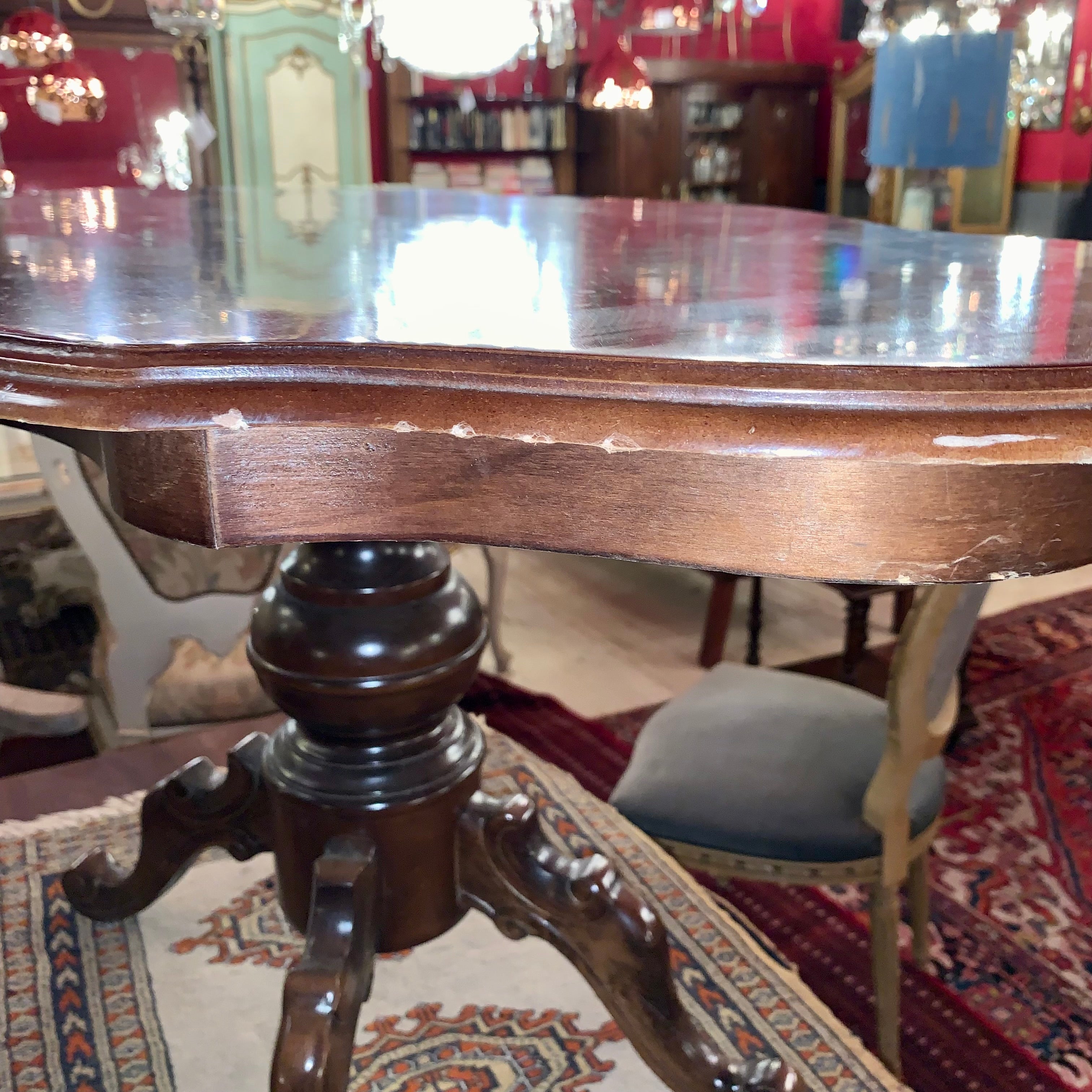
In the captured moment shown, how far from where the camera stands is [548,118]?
5391 millimetres

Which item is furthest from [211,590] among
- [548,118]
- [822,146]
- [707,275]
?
[822,146]

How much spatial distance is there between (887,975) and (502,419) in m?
1.02

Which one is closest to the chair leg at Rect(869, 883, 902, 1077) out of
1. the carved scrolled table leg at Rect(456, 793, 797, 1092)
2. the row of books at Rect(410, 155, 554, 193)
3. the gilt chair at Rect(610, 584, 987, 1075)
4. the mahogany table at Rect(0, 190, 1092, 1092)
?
the gilt chair at Rect(610, 584, 987, 1075)

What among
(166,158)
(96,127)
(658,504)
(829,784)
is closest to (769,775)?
(829,784)

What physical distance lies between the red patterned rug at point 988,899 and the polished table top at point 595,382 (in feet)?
3.34

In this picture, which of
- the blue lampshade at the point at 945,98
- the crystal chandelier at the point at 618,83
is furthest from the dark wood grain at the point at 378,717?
the crystal chandelier at the point at 618,83

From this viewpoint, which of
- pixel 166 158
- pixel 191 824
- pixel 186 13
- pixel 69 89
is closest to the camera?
pixel 191 824

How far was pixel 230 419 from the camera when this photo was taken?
1.61 feet

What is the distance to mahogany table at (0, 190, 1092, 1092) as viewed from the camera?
0.45 metres

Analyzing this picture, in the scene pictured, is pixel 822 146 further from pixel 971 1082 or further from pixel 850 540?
pixel 850 540

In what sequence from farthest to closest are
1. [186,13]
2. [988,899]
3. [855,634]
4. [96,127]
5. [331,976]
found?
[96,127], [186,13], [855,634], [988,899], [331,976]

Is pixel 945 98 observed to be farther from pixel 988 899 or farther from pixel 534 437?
pixel 534 437

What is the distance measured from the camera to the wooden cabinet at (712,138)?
17.6 ft

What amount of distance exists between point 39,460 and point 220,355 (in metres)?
1.06
